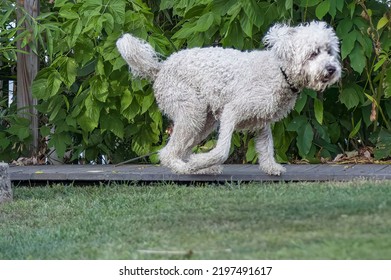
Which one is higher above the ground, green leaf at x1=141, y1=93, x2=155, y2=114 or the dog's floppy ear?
the dog's floppy ear

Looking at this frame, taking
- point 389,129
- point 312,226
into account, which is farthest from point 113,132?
point 312,226

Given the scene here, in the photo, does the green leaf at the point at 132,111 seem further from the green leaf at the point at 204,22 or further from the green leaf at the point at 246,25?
the green leaf at the point at 246,25

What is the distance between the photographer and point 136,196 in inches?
258

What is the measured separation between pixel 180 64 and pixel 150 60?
0.26 metres

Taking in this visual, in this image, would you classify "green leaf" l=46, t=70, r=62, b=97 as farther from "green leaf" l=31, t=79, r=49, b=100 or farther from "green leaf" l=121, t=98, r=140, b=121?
"green leaf" l=121, t=98, r=140, b=121

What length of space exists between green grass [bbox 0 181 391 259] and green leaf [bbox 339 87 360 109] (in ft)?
4.95

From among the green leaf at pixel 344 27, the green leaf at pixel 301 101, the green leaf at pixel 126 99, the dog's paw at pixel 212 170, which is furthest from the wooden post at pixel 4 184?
the green leaf at pixel 344 27

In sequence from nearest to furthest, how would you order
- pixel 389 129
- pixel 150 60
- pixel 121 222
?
pixel 121 222 < pixel 150 60 < pixel 389 129

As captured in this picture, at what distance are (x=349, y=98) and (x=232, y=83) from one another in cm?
158

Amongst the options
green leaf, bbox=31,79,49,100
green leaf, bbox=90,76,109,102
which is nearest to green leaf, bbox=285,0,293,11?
green leaf, bbox=90,76,109,102

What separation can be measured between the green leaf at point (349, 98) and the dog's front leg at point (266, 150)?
3.92ft

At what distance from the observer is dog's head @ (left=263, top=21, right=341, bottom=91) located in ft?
20.8

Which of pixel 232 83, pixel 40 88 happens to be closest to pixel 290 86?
pixel 232 83

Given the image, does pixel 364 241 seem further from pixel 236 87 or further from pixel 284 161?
pixel 284 161
